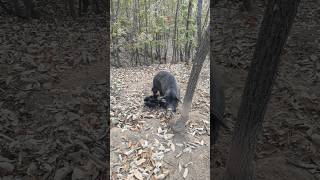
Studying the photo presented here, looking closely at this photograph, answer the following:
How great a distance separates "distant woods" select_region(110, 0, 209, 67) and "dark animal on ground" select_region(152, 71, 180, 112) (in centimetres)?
427

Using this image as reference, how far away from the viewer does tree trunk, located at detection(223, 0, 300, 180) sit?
1.16m

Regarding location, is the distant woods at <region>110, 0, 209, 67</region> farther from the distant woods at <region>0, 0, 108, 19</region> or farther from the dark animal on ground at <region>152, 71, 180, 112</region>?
the distant woods at <region>0, 0, 108, 19</region>

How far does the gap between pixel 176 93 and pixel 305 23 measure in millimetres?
2524

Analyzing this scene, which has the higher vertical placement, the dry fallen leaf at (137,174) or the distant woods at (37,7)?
the distant woods at (37,7)

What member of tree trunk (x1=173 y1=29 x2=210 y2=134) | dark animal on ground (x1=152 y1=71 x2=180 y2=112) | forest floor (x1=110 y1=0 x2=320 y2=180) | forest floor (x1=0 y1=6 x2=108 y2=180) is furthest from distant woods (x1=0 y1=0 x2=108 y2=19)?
dark animal on ground (x1=152 y1=71 x2=180 y2=112)

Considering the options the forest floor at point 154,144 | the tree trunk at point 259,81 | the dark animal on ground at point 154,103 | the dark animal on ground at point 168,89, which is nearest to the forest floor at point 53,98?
the tree trunk at point 259,81

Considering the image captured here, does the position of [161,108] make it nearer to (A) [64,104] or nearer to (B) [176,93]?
(B) [176,93]

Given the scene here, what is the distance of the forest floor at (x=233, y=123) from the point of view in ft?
5.85

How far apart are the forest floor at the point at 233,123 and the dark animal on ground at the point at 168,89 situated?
0.21 metres

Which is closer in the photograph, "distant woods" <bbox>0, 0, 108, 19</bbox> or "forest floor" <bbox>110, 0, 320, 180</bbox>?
"forest floor" <bbox>110, 0, 320, 180</bbox>

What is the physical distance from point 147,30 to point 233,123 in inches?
337

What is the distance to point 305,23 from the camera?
2.67m

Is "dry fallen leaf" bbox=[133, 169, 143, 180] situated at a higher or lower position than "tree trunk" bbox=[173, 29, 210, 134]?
lower

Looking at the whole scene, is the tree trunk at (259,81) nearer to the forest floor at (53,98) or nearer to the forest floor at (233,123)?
the forest floor at (233,123)
